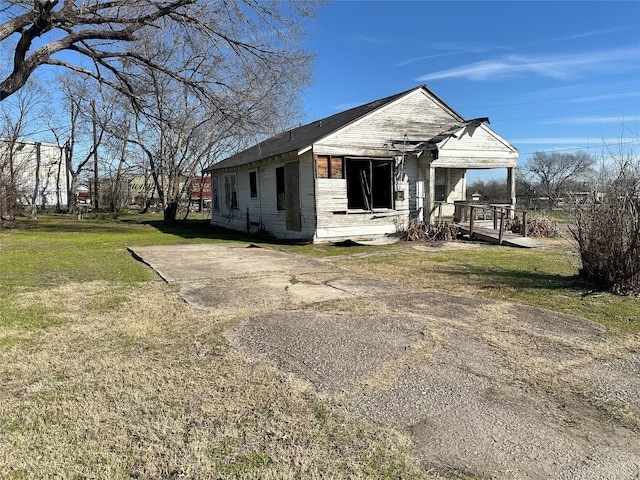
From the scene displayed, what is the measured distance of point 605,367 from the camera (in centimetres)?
357

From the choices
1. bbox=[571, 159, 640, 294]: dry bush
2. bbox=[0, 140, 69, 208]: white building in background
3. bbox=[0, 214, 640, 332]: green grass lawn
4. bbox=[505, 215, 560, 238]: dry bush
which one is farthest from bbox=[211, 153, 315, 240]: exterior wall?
bbox=[0, 140, 69, 208]: white building in background

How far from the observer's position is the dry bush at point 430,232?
540 inches

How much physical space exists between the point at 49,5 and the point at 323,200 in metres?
8.13

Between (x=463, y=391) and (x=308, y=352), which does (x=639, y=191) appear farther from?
(x=308, y=352)

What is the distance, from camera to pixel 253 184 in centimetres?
1731

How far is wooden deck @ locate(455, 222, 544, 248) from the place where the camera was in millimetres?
12539

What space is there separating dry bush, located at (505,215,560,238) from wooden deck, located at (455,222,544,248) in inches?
29.9

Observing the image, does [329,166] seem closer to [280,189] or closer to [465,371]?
[280,189]

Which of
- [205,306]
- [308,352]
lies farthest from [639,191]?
[205,306]

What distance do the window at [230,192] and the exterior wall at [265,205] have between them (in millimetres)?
147

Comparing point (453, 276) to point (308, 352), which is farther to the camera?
point (453, 276)

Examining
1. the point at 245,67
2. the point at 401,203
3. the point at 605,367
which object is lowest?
the point at 605,367

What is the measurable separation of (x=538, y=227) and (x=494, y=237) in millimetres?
2949

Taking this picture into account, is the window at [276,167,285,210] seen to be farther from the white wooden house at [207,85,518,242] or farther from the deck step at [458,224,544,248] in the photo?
the deck step at [458,224,544,248]
